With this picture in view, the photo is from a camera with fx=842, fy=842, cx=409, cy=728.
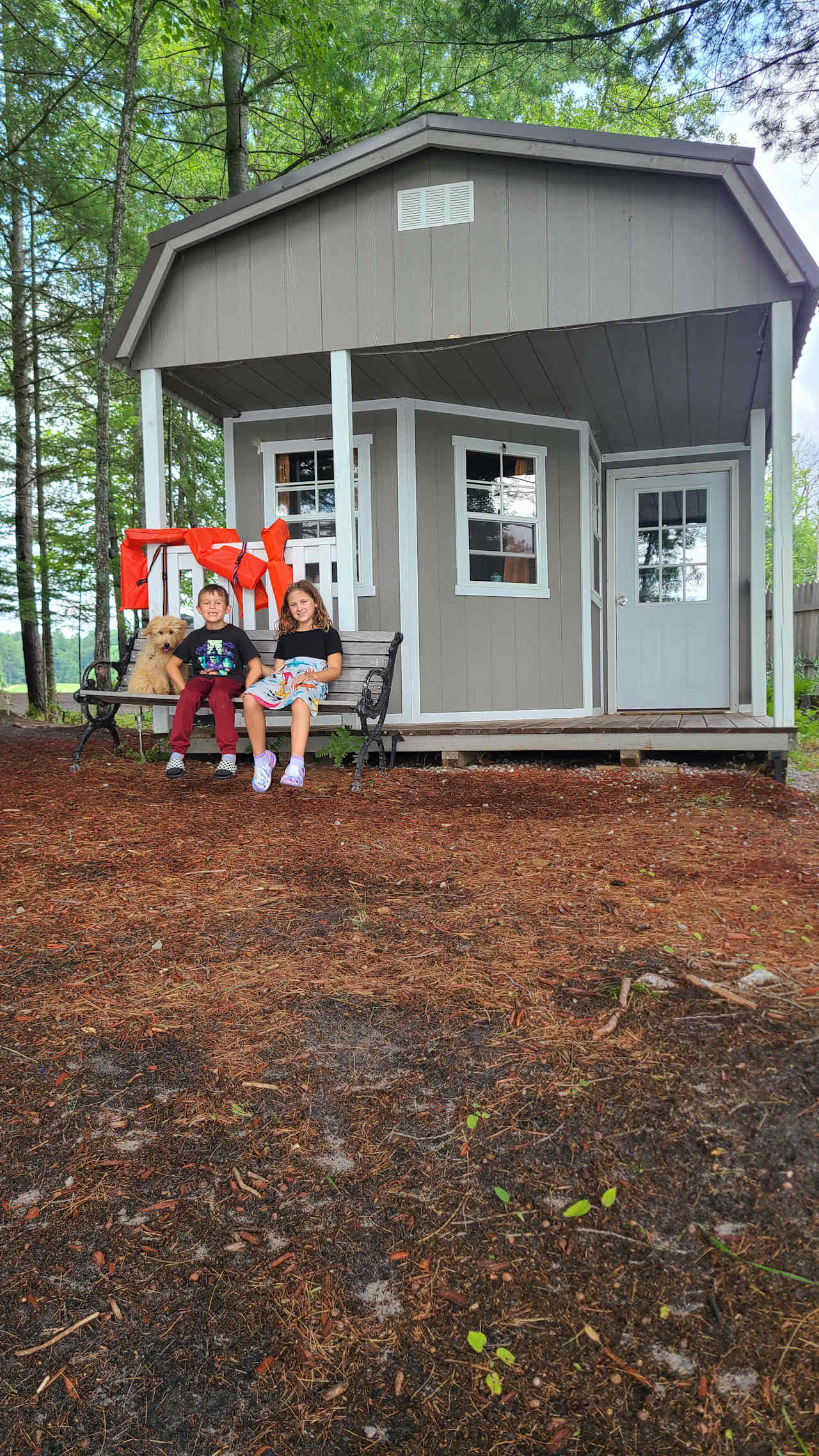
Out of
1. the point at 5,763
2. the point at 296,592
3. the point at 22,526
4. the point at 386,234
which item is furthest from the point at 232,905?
the point at 22,526

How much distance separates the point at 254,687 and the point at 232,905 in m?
2.28

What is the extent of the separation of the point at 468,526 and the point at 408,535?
57cm

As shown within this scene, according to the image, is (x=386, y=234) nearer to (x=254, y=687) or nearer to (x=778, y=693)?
(x=254, y=687)

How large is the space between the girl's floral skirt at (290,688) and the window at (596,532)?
369 centimetres

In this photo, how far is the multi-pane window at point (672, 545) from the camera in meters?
8.38

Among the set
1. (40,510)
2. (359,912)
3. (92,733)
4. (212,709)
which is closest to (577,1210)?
(359,912)

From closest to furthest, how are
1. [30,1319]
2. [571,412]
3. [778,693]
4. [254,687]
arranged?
[30,1319] → [254,687] → [778,693] → [571,412]

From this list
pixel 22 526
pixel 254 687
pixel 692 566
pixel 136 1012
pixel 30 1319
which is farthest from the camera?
pixel 22 526

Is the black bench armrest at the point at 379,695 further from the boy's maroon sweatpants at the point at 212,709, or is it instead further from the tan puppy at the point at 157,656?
the tan puppy at the point at 157,656

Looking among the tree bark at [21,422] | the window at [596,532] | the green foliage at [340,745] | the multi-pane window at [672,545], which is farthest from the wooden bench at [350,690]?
the tree bark at [21,422]

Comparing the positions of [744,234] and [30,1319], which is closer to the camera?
[30,1319]

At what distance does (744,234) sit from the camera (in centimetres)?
503

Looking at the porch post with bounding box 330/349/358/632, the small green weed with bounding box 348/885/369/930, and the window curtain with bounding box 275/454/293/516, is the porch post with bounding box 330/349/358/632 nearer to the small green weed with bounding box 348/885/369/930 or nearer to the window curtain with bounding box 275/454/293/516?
the window curtain with bounding box 275/454/293/516

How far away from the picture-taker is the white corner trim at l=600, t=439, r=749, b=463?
26.9 feet
